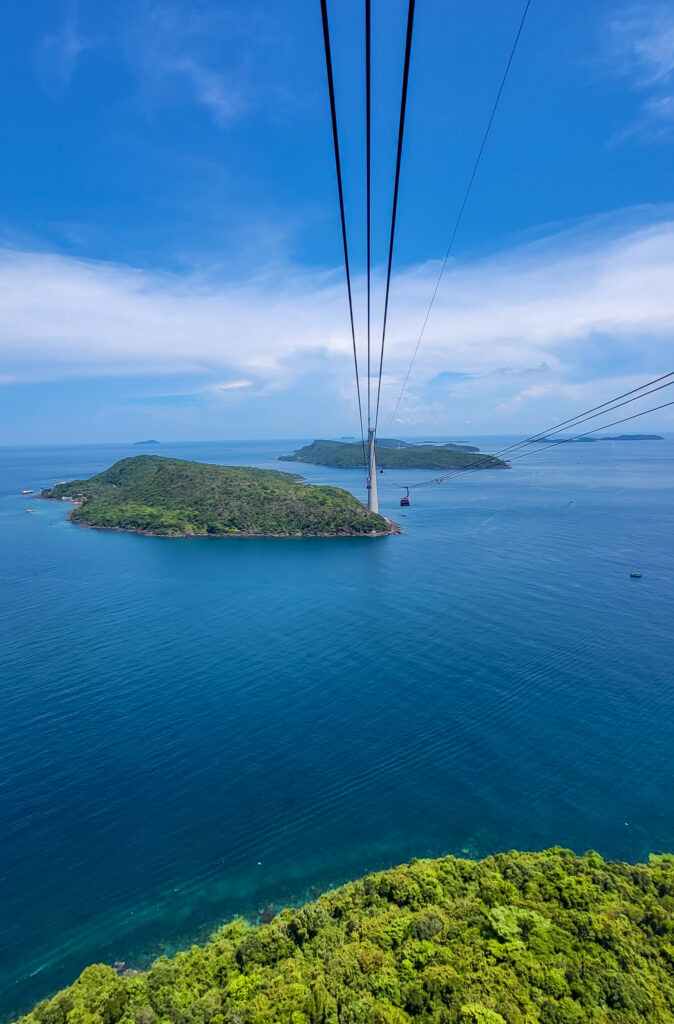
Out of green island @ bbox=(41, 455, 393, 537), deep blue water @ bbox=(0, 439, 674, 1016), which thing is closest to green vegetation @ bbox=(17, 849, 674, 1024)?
deep blue water @ bbox=(0, 439, 674, 1016)

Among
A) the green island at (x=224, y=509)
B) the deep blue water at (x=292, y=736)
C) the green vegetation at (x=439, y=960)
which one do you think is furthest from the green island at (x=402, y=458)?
the green vegetation at (x=439, y=960)

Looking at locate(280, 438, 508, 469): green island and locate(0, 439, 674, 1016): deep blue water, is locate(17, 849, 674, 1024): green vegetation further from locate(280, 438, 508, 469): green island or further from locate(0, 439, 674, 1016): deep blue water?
locate(280, 438, 508, 469): green island

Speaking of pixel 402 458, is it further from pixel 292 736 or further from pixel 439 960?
pixel 439 960

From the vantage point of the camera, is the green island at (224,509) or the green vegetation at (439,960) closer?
the green vegetation at (439,960)

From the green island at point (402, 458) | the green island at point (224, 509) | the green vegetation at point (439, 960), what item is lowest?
the green vegetation at point (439, 960)

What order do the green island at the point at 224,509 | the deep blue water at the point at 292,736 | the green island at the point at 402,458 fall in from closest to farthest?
the deep blue water at the point at 292,736 < the green island at the point at 224,509 < the green island at the point at 402,458

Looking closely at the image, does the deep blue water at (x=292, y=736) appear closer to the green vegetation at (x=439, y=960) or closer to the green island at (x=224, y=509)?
the green vegetation at (x=439, y=960)

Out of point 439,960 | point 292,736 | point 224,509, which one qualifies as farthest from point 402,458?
point 439,960
